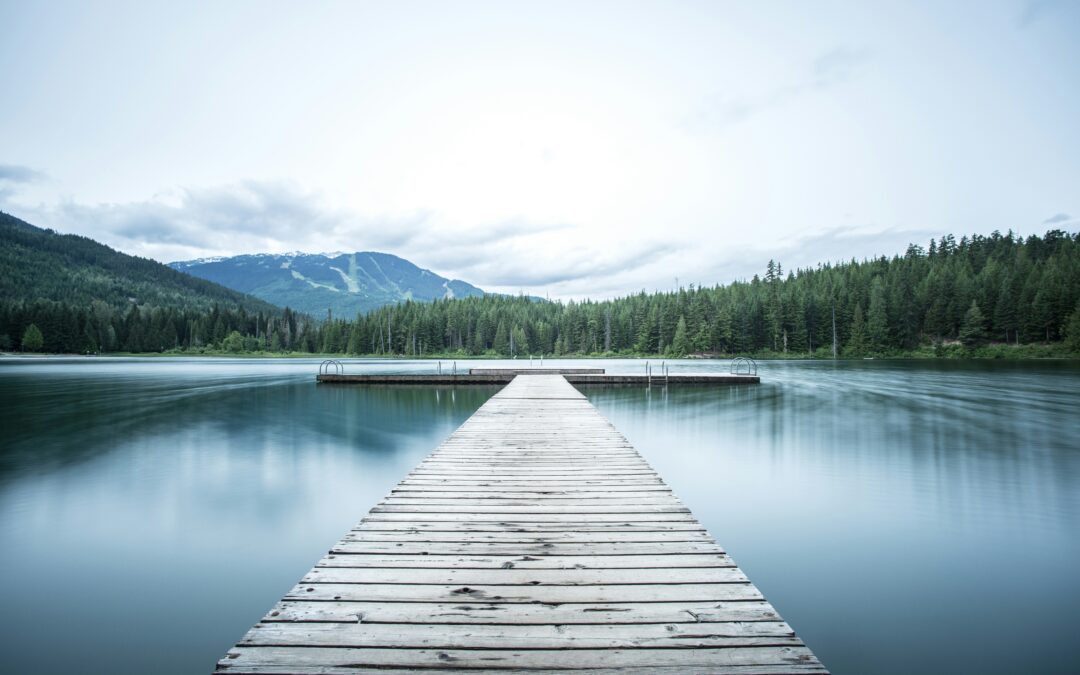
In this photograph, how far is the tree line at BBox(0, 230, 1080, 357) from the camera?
61.2 meters

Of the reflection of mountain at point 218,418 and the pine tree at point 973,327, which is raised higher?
the pine tree at point 973,327

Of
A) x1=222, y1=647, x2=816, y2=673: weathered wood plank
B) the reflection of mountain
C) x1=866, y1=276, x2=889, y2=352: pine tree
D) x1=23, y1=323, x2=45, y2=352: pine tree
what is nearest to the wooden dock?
x1=222, y1=647, x2=816, y2=673: weathered wood plank

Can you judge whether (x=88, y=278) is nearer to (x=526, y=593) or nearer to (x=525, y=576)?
(x=525, y=576)

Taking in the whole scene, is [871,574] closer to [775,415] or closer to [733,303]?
[775,415]

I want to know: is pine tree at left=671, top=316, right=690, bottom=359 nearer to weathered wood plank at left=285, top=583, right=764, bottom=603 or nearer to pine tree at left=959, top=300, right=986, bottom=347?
pine tree at left=959, top=300, right=986, bottom=347

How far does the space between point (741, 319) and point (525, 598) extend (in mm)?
74073

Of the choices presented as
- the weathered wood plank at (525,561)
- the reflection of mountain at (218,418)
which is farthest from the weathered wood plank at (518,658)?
the reflection of mountain at (218,418)

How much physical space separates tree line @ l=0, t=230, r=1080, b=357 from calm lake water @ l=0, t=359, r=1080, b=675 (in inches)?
2189

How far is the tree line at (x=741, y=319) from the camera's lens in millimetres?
61156

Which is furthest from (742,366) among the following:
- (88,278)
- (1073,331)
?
(88,278)

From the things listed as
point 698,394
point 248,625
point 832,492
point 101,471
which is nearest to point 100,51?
point 101,471

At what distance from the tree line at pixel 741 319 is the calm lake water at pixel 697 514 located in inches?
2189

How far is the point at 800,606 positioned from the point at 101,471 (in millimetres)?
10996

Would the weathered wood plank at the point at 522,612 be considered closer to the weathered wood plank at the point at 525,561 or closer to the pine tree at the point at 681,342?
the weathered wood plank at the point at 525,561
